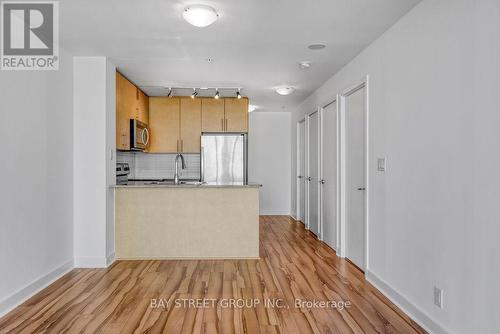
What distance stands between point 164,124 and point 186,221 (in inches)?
103

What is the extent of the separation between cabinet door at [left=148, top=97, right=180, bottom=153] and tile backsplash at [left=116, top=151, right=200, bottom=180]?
540 mm

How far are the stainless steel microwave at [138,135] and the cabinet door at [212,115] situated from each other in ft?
3.43

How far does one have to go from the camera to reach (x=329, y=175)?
16.9ft

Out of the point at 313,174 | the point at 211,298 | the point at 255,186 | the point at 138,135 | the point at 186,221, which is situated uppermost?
the point at 138,135

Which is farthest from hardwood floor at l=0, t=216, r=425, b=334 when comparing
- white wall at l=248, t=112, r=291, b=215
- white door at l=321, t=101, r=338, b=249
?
white wall at l=248, t=112, r=291, b=215

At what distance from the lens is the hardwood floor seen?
102 inches

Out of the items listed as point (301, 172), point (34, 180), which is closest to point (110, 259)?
point (34, 180)

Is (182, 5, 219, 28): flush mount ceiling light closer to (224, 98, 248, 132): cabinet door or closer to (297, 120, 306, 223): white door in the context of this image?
(224, 98, 248, 132): cabinet door

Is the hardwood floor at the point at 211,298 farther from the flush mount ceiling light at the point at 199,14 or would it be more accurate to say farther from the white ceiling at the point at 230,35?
the white ceiling at the point at 230,35

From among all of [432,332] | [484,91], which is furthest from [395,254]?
[484,91]

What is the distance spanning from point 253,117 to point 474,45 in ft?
20.1

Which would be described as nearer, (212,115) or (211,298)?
(211,298)

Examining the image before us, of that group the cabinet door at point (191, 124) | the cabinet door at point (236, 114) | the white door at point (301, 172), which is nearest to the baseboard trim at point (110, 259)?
the cabinet door at point (191, 124)

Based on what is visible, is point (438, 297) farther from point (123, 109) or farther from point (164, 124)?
point (164, 124)
